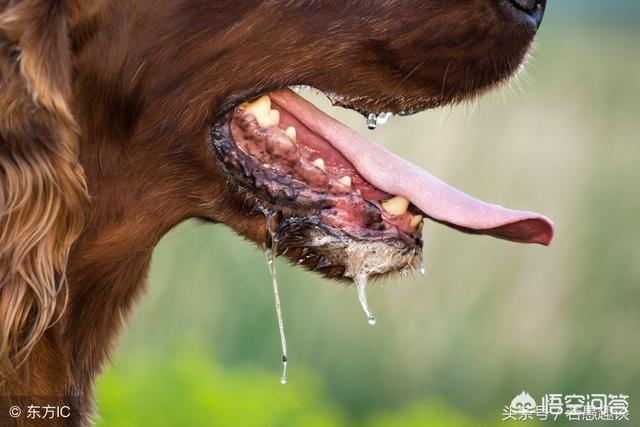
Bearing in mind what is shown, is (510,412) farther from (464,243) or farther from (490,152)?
(490,152)

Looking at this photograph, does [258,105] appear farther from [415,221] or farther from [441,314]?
[441,314]

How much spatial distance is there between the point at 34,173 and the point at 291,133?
1.86 feet

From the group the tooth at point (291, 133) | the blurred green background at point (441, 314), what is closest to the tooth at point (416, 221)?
the tooth at point (291, 133)

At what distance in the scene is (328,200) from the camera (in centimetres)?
235

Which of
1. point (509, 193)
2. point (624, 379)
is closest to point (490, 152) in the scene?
point (509, 193)

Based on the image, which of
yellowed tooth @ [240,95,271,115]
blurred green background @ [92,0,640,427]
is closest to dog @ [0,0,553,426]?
yellowed tooth @ [240,95,271,115]

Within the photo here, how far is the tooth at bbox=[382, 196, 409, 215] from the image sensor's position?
241 centimetres

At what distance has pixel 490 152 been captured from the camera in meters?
5.02

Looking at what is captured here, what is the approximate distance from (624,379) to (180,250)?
Result: 1.84 metres

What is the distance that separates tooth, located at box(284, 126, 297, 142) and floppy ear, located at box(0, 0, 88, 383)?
1.50ft

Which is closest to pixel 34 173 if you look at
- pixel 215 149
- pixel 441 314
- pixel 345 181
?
pixel 215 149

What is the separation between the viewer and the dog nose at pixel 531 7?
89.9 inches

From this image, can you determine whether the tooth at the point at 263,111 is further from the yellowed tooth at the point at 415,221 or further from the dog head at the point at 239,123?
the yellowed tooth at the point at 415,221

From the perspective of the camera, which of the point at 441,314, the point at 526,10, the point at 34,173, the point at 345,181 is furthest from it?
the point at 441,314
